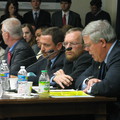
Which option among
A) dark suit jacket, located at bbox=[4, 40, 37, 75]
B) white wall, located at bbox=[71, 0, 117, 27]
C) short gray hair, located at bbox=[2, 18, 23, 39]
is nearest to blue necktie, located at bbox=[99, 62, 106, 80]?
dark suit jacket, located at bbox=[4, 40, 37, 75]

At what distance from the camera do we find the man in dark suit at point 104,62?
3555mm

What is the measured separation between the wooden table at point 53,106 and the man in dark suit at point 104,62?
0.13 meters

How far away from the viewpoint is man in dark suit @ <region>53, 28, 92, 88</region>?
4.68 metres

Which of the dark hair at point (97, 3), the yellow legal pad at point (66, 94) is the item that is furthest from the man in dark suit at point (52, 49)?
the dark hair at point (97, 3)

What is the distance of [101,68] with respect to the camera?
4031 millimetres

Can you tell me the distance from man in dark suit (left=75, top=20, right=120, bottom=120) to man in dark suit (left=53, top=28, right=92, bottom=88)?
40 centimetres

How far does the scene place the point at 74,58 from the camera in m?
4.78

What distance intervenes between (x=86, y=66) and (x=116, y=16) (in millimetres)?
5045

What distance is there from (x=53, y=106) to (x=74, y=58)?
1.42 meters

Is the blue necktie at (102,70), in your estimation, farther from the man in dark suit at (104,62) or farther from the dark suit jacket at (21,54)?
the dark suit jacket at (21,54)

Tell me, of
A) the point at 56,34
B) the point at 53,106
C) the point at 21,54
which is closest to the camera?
the point at 53,106

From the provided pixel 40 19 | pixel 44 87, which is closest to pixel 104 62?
pixel 44 87

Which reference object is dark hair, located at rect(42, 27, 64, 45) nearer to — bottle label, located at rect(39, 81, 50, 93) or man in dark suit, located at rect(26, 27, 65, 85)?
man in dark suit, located at rect(26, 27, 65, 85)

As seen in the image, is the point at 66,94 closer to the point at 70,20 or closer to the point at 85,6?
the point at 70,20
